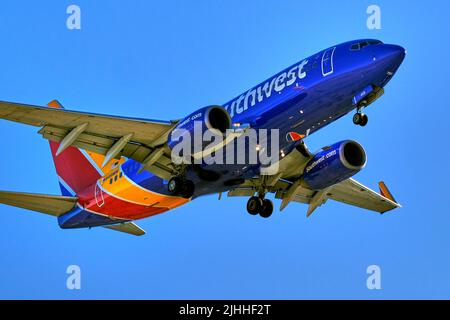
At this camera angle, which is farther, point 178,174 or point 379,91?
point 178,174

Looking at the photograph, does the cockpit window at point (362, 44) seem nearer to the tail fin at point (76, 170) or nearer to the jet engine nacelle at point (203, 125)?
the jet engine nacelle at point (203, 125)

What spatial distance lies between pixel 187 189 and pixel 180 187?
0.33 m

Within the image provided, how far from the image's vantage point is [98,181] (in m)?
37.5

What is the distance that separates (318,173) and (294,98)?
5.97 metres

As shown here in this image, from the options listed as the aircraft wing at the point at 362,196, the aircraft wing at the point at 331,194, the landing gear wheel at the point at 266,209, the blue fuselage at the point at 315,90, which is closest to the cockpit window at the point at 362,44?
the blue fuselage at the point at 315,90

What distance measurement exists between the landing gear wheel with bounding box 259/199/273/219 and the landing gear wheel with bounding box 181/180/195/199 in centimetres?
466

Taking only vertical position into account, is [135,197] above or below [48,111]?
below

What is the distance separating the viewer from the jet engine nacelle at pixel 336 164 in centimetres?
3488

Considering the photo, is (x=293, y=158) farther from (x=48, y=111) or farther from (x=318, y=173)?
(x=48, y=111)

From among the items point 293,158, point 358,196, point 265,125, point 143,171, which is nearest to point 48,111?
point 143,171

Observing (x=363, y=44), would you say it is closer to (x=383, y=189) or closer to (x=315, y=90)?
(x=315, y=90)

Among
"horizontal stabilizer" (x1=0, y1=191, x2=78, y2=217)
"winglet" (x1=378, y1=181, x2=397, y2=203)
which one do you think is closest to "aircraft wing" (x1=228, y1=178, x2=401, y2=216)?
"winglet" (x1=378, y1=181, x2=397, y2=203)

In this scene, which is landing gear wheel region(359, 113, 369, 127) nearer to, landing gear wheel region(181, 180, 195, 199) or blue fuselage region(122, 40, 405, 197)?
blue fuselage region(122, 40, 405, 197)

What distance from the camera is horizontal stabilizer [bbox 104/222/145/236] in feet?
130
